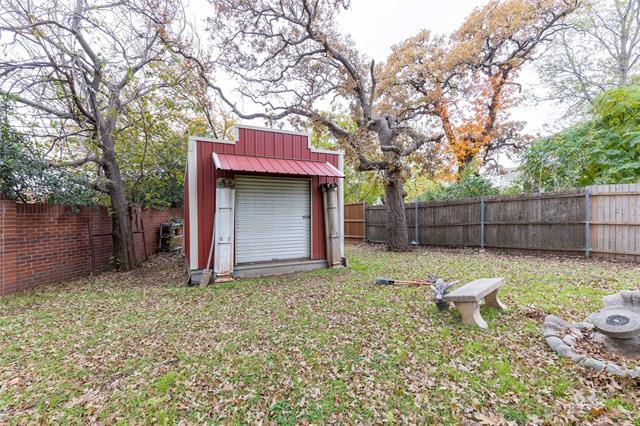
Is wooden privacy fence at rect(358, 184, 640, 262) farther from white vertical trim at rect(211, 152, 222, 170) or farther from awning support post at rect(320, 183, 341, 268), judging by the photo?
white vertical trim at rect(211, 152, 222, 170)

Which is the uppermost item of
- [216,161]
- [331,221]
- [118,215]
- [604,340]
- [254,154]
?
[254,154]

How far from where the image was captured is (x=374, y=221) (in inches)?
489

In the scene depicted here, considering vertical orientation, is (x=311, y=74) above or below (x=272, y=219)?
above

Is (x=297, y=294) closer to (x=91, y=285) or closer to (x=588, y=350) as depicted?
(x=588, y=350)

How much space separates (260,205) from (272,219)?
1.45 feet

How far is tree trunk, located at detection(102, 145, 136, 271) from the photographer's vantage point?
6.84m

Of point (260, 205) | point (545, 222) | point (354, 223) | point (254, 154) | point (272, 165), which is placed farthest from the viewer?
point (354, 223)

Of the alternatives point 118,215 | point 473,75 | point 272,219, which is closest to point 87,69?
point 118,215

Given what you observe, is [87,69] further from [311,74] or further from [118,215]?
[311,74]

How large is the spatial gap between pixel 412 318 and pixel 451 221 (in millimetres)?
7386

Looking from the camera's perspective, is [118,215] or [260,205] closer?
[260,205]

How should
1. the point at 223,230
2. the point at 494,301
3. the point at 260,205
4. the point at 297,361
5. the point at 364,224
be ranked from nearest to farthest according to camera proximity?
the point at 297,361 < the point at 494,301 < the point at 223,230 < the point at 260,205 < the point at 364,224

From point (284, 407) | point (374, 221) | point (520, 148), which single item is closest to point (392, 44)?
point (520, 148)

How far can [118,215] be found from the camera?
22.7ft
